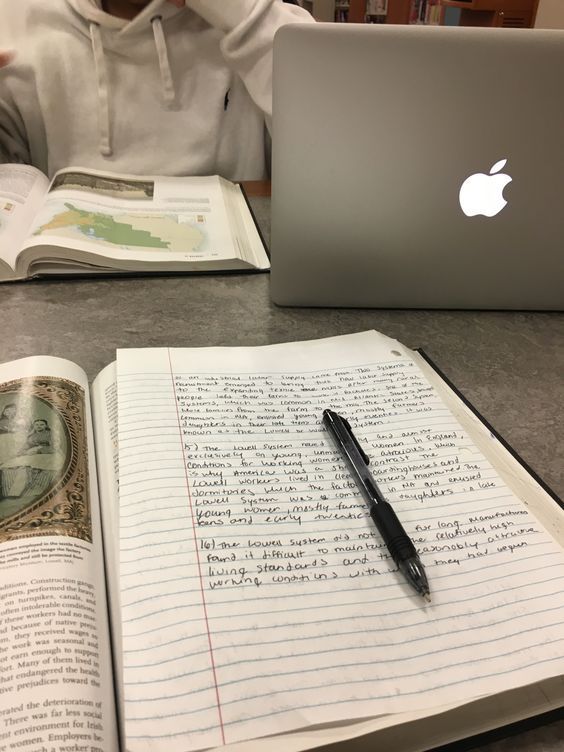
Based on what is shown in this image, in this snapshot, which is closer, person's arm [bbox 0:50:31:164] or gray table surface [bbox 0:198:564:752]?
gray table surface [bbox 0:198:564:752]

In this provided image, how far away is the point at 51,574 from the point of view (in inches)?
13.3

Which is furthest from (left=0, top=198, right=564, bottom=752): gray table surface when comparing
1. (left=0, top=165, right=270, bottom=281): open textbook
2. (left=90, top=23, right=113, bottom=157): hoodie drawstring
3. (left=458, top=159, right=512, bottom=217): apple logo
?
(left=90, top=23, right=113, bottom=157): hoodie drawstring

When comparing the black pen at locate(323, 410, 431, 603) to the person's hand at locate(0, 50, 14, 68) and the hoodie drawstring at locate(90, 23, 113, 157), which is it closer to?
the hoodie drawstring at locate(90, 23, 113, 157)

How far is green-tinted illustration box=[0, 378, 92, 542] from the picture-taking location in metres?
0.37

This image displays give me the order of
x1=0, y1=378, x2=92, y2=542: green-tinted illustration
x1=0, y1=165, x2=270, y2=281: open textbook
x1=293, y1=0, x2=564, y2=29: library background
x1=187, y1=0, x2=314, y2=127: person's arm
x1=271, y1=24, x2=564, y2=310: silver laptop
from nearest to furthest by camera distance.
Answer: x1=0, y1=378, x2=92, y2=542: green-tinted illustration → x1=271, y1=24, x2=564, y2=310: silver laptop → x1=0, y1=165, x2=270, y2=281: open textbook → x1=187, y1=0, x2=314, y2=127: person's arm → x1=293, y1=0, x2=564, y2=29: library background

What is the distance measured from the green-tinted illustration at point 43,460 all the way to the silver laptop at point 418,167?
287 millimetres

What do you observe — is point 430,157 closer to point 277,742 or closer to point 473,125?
point 473,125

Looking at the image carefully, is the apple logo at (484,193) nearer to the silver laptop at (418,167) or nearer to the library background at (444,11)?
the silver laptop at (418,167)

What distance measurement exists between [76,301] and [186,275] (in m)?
0.15

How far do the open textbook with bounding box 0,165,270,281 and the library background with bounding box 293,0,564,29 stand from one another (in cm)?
94

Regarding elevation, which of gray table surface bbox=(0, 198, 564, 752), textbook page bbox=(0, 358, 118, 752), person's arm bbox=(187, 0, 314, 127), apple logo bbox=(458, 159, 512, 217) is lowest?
gray table surface bbox=(0, 198, 564, 752)

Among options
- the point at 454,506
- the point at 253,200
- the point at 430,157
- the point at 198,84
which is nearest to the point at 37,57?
the point at 198,84

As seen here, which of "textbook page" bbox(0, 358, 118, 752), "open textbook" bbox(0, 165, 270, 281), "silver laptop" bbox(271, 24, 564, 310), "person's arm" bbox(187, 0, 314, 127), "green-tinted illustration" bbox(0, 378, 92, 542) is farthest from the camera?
"person's arm" bbox(187, 0, 314, 127)

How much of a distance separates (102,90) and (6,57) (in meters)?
0.18
